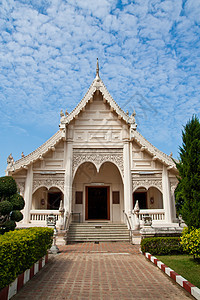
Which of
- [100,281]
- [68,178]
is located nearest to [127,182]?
[68,178]

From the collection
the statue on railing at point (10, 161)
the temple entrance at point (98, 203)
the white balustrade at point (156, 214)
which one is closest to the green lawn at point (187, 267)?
the white balustrade at point (156, 214)

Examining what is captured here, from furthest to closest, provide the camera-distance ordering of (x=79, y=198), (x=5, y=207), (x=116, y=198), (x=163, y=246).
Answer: (x=116, y=198), (x=79, y=198), (x=163, y=246), (x=5, y=207)

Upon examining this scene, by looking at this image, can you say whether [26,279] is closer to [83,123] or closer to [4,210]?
[4,210]

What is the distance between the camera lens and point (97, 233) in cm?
1139

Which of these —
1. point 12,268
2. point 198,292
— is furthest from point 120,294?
point 12,268

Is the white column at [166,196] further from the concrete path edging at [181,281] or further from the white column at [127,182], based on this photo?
the concrete path edging at [181,281]

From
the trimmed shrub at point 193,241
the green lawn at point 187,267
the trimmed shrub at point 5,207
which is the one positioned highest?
the trimmed shrub at point 5,207

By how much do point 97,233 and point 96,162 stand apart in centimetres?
354

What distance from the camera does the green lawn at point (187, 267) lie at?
4.78m

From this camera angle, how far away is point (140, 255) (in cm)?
787

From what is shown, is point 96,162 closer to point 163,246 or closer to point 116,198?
point 116,198

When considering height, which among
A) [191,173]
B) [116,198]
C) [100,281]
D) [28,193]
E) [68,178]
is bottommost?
[100,281]

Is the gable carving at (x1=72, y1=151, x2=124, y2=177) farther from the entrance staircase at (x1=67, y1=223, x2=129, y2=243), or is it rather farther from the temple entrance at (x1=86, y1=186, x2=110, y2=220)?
the entrance staircase at (x1=67, y1=223, x2=129, y2=243)

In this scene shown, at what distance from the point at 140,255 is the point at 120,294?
12.7ft
